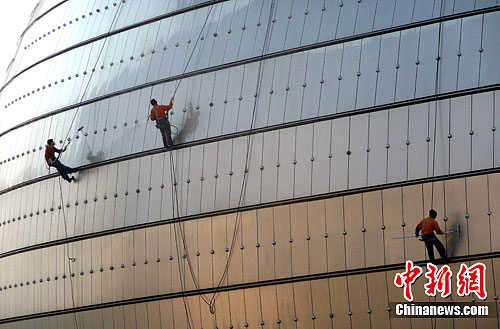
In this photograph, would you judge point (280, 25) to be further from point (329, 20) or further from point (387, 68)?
point (387, 68)

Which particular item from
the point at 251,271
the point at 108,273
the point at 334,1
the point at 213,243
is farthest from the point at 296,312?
the point at 334,1

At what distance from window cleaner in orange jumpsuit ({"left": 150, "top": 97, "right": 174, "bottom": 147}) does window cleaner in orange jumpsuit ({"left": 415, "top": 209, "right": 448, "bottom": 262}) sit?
5.32 m

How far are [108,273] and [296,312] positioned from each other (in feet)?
13.9

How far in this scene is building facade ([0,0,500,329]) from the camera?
44.7ft

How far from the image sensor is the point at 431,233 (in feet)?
42.9

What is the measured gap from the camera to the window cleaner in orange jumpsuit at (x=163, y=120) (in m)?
16.3

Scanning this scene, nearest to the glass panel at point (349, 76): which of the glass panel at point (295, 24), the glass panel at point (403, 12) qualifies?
the glass panel at point (403, 12)

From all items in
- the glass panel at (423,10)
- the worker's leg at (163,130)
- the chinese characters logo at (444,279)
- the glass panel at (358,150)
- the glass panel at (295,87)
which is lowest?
the chinese characters logo at (444,279)

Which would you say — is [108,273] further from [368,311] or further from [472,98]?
[472,98]

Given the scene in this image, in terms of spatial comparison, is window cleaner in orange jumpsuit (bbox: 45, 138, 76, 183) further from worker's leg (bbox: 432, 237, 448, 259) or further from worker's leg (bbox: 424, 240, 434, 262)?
worker's leg (bbox: 432, 237, 448, 259)

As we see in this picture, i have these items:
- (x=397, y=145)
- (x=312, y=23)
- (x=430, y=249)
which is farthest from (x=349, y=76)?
(x=430, y=249)

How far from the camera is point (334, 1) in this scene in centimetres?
1566

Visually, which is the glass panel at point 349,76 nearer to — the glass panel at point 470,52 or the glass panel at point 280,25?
the glass panel at point 280,25

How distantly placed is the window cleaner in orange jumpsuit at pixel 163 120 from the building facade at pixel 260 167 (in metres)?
0.19
